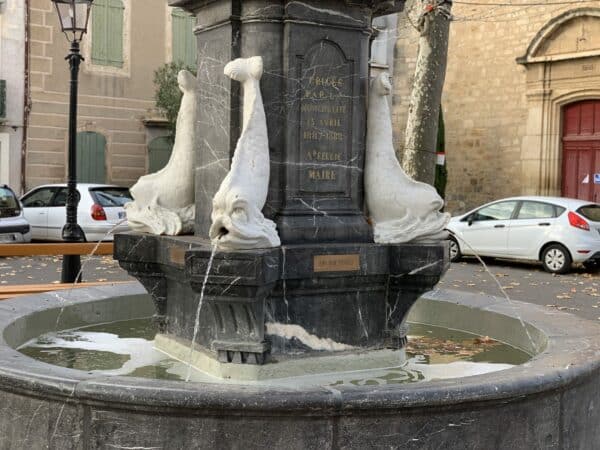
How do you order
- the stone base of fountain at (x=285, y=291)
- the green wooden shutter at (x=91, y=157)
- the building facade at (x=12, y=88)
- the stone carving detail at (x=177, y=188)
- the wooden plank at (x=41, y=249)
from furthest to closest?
1. the green wooden shutter at (x=91, y=157)
2. the building facade at (x=12, y=88)
3. the wooden plank at (x=41, y=249)
4. the stone carving detail at (x=177, y=188)
5. the stone base of fountain at (x=285, y=291)

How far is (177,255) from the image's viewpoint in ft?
17.5

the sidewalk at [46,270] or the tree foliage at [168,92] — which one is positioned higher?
the tree foliage at [168,92]

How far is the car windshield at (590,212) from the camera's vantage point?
16.7 meters

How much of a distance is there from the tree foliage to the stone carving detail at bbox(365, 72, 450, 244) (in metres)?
18.7

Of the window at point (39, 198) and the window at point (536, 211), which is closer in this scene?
the window at point (536, 211)

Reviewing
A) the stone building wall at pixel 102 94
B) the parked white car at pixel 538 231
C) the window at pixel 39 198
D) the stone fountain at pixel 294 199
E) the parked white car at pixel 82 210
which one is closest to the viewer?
the stone fountain at pixel 294 199

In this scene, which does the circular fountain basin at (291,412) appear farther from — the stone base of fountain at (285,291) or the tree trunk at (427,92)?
the tree trunk at (427,92)

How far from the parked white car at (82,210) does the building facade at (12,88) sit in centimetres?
385

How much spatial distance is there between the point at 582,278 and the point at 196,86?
1171 centimetres

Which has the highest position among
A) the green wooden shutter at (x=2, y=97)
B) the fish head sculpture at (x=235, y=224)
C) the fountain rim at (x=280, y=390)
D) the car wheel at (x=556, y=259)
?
the green wooden shutter at (x=2, y=97)

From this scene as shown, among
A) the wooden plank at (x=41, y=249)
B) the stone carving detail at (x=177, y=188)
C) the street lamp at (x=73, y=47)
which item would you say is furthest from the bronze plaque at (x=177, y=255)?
the street lamp at (x=73, y=47)

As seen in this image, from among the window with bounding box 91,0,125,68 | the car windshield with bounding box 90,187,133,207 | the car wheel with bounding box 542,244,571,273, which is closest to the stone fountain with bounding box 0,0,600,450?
the car wheel with bounding box 542,244,571,273

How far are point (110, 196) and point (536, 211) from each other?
8.91 m

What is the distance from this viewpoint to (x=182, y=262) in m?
5.24
